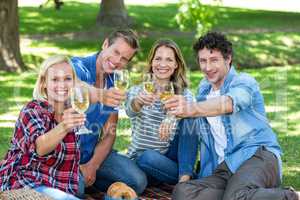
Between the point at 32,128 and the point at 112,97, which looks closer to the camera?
the point at 32,128

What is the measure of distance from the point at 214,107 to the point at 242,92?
0.34m

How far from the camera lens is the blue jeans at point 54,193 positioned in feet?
15.4

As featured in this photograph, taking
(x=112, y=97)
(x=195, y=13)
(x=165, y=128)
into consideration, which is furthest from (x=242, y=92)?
(x=195, y=13)

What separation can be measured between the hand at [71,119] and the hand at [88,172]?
129 centimetres

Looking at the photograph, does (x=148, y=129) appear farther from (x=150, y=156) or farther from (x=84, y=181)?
(x=84, y=181)

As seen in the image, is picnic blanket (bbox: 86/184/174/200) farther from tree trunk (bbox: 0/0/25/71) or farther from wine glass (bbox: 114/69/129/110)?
tree trunk (bbox: 0/0/25/71)

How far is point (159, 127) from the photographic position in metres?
5.77

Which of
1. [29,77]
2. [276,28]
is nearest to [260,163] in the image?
[29,77]

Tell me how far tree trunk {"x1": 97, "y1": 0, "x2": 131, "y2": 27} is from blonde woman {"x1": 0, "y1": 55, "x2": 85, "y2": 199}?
49.2 feet

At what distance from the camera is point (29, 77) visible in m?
14.2

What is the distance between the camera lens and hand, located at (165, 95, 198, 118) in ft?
15.9

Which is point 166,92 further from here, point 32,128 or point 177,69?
point 32,128

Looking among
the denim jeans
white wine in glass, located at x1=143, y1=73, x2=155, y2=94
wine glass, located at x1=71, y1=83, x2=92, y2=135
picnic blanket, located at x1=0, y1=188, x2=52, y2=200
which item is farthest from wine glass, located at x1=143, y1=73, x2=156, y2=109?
picnic blanket, located at x1=0, y1=188, x2=52, y2=200

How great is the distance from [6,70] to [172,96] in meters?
10.1
